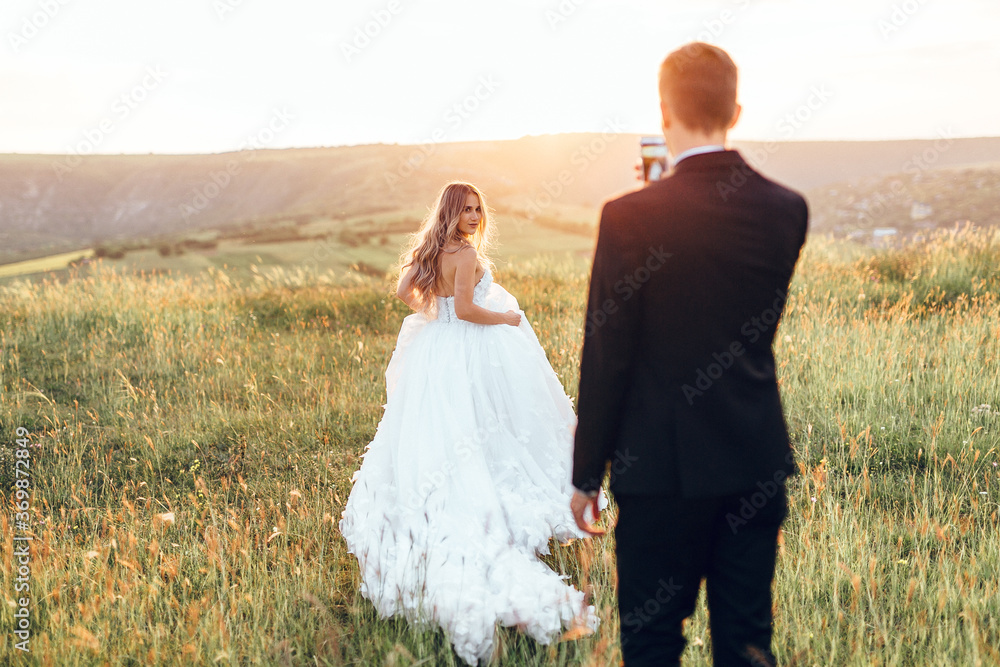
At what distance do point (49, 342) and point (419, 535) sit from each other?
770 cm

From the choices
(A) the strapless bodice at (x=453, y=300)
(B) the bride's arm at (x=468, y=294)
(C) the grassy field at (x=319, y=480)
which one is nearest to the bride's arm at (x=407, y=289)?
(A) the strapless bodice at (x=453, y=300)

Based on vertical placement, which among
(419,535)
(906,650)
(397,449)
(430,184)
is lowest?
(906,650)

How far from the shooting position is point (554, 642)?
2.71 metres

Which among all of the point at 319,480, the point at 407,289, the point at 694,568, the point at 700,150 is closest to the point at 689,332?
the point at 700,150

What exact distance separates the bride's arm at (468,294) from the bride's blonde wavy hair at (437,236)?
0.36ft

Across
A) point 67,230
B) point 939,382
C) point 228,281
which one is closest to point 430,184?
point 67,230

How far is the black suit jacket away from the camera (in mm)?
1579

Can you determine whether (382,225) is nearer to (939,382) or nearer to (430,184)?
(939,382)

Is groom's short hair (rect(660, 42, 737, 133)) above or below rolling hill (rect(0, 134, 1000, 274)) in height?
below

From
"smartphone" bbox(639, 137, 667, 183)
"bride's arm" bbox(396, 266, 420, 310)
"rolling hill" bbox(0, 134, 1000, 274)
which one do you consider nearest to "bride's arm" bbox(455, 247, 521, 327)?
"bride's arm" bbox(396, 266, 420, 310)

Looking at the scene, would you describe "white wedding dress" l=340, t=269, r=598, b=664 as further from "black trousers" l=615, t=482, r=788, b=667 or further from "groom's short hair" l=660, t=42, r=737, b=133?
"groom's short hair" l=660, t=42, r=737, b=133

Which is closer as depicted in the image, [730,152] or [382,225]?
[730,152]

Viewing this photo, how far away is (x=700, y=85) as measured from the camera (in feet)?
5.19

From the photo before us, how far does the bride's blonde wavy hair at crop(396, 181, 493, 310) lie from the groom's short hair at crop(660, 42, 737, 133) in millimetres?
2393
